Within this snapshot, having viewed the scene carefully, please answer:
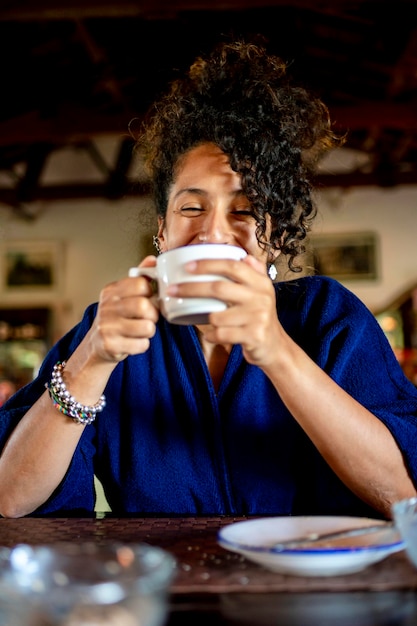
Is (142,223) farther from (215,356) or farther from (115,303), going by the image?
(115,303)

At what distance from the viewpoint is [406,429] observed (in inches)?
39.6

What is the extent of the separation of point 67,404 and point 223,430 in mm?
331

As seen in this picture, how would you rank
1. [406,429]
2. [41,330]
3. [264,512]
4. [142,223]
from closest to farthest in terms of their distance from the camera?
[406,429]
[264,512]
[142,223]
[41,330]

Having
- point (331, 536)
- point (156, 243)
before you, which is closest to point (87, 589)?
point (331, 536)

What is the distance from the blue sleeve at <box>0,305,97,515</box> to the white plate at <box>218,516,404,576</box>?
450 mm

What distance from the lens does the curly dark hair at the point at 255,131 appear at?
1212 mm

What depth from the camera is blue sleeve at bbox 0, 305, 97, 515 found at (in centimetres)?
113

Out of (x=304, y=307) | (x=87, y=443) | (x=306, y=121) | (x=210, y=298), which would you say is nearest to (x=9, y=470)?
(x=87, y=443)

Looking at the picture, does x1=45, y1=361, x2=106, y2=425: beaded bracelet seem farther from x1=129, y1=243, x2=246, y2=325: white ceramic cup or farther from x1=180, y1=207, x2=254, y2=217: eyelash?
x1=180, y1=207, x2=254, y2=217: eyelash

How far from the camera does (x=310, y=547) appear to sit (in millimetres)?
691

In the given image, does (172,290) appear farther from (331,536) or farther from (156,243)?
(156,243)

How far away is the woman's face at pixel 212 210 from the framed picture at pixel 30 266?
8275 mm

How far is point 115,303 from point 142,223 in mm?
753

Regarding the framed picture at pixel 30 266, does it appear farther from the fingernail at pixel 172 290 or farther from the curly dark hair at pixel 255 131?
the fingernail at pixel 172 290
